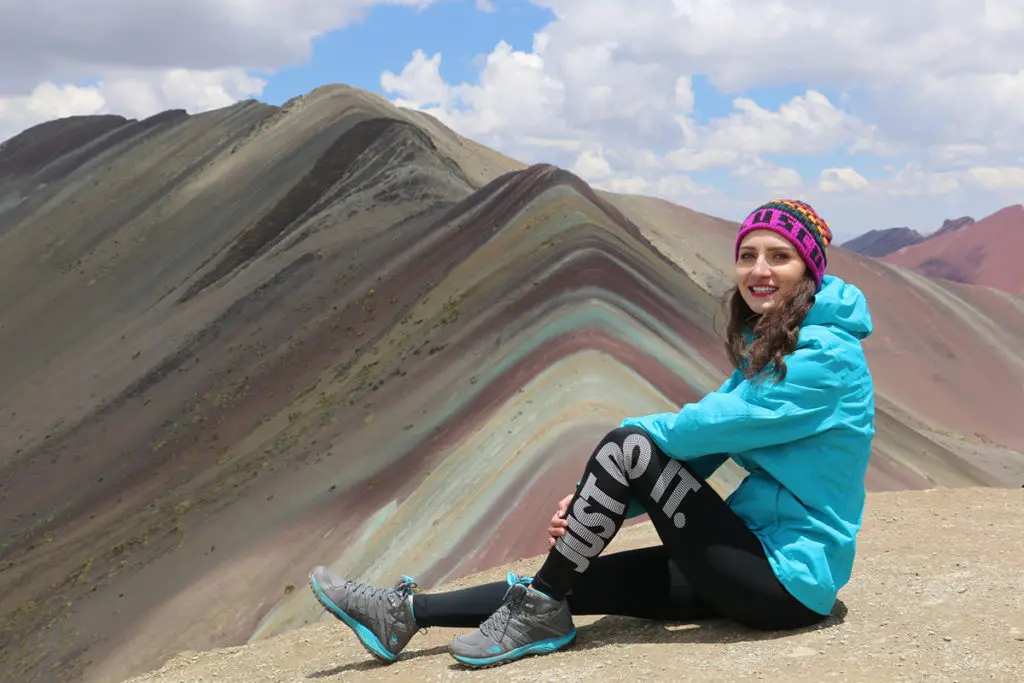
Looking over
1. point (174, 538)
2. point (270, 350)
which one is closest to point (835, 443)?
point (174, 538)

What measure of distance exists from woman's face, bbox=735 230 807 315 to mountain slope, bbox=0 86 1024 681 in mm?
2345

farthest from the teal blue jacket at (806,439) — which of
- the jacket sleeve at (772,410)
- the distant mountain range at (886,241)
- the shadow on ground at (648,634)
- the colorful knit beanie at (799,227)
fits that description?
the distant mountain range at (886,241)

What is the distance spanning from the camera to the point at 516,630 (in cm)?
378

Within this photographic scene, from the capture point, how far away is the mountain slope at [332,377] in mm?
9945

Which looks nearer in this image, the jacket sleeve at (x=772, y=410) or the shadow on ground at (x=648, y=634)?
the jacket sleeve at (x=772, y=410)

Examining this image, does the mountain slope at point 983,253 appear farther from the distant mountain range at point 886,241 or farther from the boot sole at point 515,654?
the boot sole at point 515,654

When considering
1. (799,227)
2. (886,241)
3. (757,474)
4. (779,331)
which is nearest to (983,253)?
(886,241)

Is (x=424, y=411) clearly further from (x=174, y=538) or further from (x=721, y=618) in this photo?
(x=721, y=618)

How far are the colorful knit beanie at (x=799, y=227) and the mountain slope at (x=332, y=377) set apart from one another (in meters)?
2.32

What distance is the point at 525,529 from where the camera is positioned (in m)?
7.93

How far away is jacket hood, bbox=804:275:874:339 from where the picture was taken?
3471mm

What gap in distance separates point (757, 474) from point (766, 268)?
0.80 m

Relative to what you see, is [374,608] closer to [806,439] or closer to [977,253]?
[806,439]

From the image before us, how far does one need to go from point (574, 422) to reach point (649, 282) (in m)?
5.70
